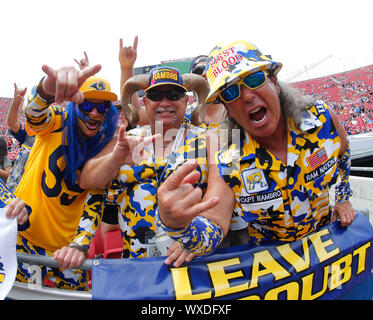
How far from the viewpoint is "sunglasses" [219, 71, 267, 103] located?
1.40m

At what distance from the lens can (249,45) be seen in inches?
57.1

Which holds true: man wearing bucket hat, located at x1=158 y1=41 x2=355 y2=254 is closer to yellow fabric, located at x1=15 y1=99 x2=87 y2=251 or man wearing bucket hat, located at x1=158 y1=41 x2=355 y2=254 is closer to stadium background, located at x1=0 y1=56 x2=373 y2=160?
yellow fabric, located at x1=15 y1=99 x2=87 y2=251

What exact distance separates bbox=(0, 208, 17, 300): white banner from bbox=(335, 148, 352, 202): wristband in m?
2.01

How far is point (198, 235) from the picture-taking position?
130 cm

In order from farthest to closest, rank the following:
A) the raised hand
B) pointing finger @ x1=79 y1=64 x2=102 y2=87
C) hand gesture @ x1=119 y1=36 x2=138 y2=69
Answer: hand gesture @ x1=119 y1=36 x2=138 y2=69 < the raised hand < pointing finger @ x1=79 y1=64 x2=102 y2=87

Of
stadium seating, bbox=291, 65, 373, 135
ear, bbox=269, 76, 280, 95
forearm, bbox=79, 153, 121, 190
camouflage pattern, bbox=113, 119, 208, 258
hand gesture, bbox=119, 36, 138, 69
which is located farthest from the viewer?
stadium seating, bbox=291, 65, 373, 135

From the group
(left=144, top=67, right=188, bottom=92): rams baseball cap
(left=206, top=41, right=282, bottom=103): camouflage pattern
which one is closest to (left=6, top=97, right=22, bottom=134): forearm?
(left=144, top=67, right=188, bottom=92): rams baseball cap

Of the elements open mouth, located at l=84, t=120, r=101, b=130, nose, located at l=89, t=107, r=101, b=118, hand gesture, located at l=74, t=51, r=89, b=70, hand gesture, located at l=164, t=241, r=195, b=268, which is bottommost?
hand gesture, located at l=164, t=241, r=195, b=268

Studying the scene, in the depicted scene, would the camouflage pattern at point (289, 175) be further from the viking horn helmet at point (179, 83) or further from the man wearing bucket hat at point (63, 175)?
the man wearing bucket hat at point (63, 175)

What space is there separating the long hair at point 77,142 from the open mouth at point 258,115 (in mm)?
969

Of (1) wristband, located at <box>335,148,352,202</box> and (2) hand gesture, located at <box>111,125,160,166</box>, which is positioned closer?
(2) hand gesture, located at <box>111,125,160,166</box>

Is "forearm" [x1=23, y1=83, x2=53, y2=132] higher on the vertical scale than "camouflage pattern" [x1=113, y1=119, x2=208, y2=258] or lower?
higher
